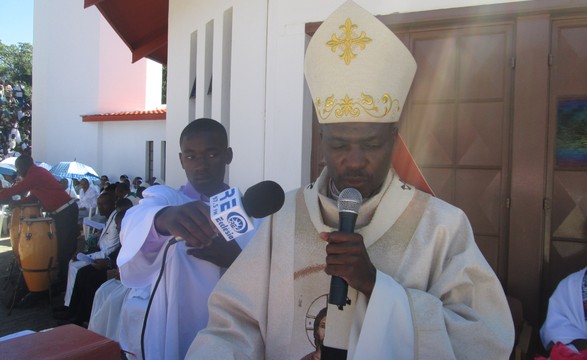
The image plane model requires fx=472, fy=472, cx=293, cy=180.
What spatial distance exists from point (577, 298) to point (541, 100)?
141cm

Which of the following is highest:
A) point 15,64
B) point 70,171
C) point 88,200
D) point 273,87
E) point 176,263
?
point 15,64

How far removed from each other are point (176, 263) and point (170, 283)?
0.11 m

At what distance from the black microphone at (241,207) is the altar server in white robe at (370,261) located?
119 millimetres

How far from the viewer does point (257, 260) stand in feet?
5.75

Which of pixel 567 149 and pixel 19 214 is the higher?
pixel 567 149

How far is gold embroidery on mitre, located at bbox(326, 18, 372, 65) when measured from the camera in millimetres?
1734

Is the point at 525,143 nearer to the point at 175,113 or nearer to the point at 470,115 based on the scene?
the point at 470,115

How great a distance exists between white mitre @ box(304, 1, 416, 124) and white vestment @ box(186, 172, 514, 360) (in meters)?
0.27

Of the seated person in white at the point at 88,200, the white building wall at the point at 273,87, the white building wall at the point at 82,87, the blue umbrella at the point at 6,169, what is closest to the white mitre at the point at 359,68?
the white building wall at the point at 273,87

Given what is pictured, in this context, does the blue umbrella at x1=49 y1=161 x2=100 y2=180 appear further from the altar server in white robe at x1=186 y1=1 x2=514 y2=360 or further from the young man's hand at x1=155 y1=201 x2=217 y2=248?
the altar server in white robe at x1=186 y1=1 x2=514 y2=360

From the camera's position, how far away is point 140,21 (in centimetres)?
731

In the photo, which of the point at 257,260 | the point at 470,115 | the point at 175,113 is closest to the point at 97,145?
the point at 175,113

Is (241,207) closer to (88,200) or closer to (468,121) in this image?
(468,121)

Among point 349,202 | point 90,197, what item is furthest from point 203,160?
point 90,197
